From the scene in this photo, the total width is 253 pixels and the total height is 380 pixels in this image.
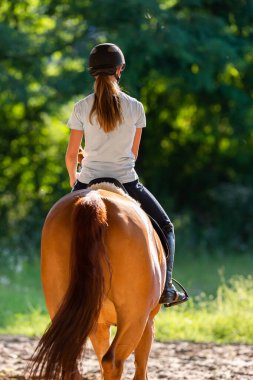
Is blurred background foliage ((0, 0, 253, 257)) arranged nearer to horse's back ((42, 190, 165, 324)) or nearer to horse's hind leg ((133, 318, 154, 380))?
horse's hind leg ((133, 318, 154, 380))

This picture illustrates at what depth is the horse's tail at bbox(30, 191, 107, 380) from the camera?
4.19 metres

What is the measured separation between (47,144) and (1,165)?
1.04m

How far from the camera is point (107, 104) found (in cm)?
481

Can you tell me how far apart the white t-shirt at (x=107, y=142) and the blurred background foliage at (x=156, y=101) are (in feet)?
28.9

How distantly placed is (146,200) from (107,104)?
2.10 ft

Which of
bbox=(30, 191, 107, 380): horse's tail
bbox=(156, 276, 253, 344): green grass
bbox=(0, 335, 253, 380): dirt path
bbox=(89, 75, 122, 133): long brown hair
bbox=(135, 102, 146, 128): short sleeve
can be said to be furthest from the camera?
bbox=(156, 276, 253, 344): green grass

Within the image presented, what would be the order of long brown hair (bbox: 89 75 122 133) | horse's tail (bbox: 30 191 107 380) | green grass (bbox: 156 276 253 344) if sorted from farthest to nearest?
green grass (bbox: 156 276 253 344) < long brown hair (bbox: 89 75 122 133) < horse's tail (bbox: 30 191 107 380)

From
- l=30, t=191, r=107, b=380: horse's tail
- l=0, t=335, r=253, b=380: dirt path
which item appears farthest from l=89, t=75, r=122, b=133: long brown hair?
l=0, t=335, r=253, b=380: dirt path

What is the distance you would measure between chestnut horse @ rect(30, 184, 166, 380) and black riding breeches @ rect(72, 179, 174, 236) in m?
0.37

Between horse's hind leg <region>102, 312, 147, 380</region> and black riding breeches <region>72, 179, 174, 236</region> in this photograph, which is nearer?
horse's hind leg <region>102, 312, 147, 380</region>

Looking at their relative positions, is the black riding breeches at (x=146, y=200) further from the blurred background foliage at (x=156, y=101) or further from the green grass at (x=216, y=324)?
the blurred background foliage at (x=156, y=101)

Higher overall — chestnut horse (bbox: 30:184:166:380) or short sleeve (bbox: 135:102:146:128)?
short sleeve (bbox: 135:102:146:128)

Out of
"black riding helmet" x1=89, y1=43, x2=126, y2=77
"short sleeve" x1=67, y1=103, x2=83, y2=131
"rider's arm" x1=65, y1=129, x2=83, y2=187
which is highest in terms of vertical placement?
"black riding helmet" x1=89, y1=43, x2=126, y2=77

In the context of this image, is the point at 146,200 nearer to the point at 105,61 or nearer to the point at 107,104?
the point at 107,104
